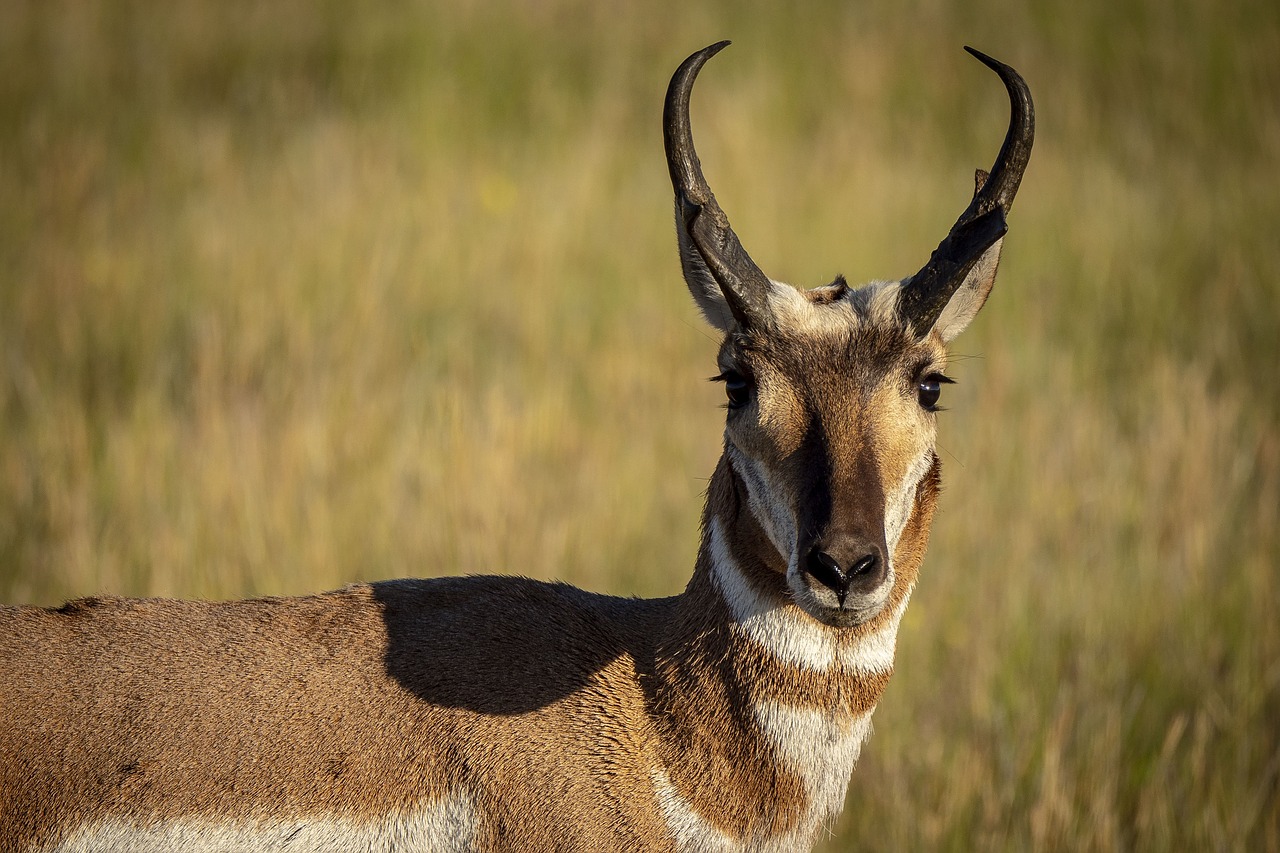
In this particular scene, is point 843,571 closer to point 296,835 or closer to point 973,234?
point 973,234

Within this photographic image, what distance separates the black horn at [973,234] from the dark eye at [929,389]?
0.14 metres

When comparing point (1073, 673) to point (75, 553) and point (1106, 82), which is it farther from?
point (1106, 82)

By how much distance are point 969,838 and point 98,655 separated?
11.1ft

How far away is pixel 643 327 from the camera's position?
8352mm

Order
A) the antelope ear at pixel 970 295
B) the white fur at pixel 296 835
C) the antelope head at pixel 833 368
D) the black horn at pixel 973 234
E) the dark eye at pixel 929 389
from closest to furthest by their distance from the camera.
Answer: the white fur at pixel 296 835 < the antelope head at pixel 833 368 < the black horn at pixel 973 234 < the dark eye at pixel 929 389 < the antelope ear at pixel 970 295

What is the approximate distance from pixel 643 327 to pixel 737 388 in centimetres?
539

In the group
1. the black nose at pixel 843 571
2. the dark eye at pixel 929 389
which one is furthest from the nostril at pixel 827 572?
the dark eye at pixel 929 389

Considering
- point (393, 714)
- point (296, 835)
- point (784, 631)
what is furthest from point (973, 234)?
point (296, 835)

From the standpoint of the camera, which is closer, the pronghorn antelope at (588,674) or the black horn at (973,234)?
the pronghorn antelope at (588,674)

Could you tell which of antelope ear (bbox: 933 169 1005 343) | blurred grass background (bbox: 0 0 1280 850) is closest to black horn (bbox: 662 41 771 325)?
antelope ear (bbox: 933 169 1005 343)

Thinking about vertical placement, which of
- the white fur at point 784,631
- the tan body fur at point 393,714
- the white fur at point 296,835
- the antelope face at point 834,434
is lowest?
the white fur at point 296,835

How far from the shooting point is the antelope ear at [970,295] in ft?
10.6

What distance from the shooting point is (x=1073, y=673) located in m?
5.55

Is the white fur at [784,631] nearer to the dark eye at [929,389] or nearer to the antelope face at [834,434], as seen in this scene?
the antelope face at [834,434]
